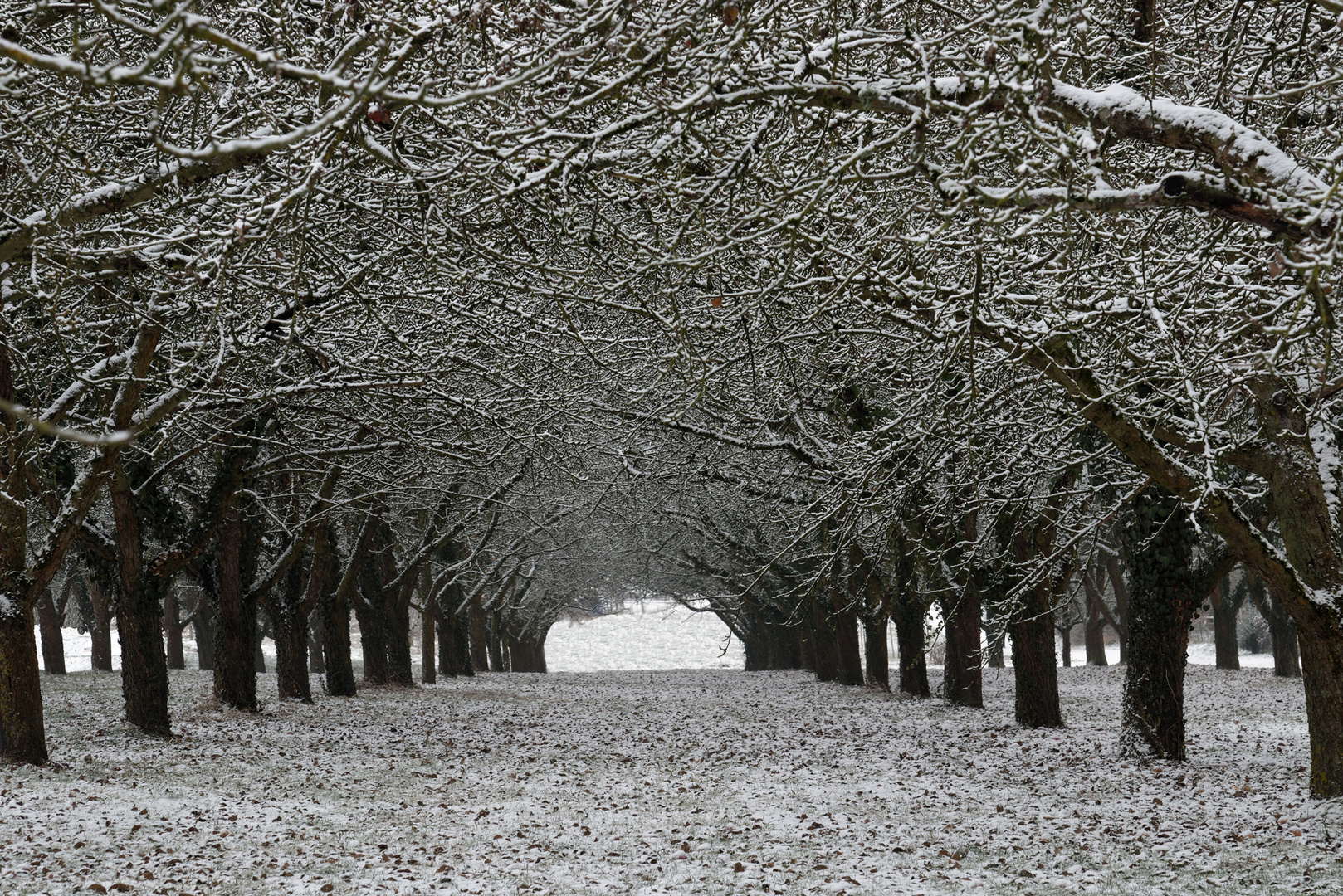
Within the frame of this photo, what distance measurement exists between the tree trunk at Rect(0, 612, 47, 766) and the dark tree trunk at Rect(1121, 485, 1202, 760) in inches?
445

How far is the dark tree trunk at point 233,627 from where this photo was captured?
51.4 feet

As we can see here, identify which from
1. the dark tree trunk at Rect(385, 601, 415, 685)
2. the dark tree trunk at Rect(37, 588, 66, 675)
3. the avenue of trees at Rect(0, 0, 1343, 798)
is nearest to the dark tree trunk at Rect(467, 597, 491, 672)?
the dark tree trunk at Rect(385, 601, 415, 685)

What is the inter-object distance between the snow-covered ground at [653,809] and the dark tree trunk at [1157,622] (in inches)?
17.3

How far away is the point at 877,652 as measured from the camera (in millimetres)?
24688

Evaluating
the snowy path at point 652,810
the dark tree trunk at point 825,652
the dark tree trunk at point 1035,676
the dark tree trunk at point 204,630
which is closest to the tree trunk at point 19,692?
the snowy path at point 652,810

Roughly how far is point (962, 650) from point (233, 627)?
40.1 feet

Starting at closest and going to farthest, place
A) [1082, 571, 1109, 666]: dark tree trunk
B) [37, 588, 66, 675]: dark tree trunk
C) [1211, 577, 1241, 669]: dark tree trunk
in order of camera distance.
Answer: [37, 588, 66, 675]: dark tree trunk < [1211, 577, 1241, 669]: dark tree trunk < [1082, 571, 1109, 666]: dark tree trunk

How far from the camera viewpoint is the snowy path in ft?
23.9

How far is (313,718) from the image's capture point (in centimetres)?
1650

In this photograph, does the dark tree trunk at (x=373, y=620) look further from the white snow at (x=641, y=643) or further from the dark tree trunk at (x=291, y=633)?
the white snow at (x=641, y=643)

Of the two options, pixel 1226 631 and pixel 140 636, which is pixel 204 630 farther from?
pixel 1226 631

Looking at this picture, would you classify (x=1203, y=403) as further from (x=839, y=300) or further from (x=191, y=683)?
(x=191, y=683)

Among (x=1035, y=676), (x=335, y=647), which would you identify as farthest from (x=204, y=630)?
(x=1035, y=676)

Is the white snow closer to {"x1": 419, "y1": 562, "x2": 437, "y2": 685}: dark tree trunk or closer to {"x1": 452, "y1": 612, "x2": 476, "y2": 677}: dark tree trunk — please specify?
{"x1": 452, "y1": 612, "x2": 476, "y2": 677}: dark tree trunk
